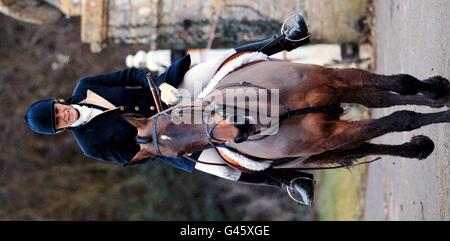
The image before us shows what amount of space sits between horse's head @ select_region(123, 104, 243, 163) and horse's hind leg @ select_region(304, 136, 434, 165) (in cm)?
105

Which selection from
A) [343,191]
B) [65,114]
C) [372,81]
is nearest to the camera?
[372,81]

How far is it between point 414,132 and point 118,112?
317 cm

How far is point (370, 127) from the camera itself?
4.40 meters

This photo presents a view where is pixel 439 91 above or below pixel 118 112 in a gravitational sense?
above

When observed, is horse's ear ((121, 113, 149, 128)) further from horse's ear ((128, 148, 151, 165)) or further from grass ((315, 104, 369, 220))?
grass ((315, 104, 369, 220))

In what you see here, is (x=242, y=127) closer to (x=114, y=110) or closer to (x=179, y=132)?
(x=179, y=132)

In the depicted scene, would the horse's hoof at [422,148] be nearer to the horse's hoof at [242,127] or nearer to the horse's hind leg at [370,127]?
the horse's hind leg at [370,127]

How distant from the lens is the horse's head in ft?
13.3

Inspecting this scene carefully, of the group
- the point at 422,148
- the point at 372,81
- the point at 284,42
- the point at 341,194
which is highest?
the point at 284,42

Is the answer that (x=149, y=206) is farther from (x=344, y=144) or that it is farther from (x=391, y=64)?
(x=344, y=144)

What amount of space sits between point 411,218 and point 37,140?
8.06 meters

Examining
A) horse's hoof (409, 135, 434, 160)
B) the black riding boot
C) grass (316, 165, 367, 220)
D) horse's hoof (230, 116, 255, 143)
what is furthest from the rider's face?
grass (316, 165, 367, 220)

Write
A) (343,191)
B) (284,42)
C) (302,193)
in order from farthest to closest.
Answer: (343,191) → (284,42) → (302,193)

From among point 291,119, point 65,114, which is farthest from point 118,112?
point 291,119
